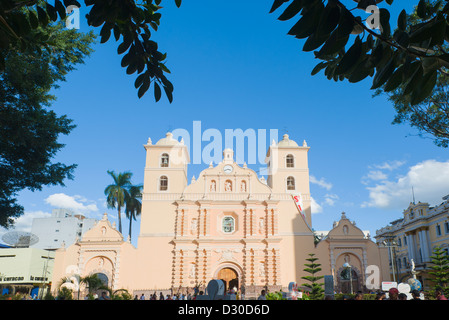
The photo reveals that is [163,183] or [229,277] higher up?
[163,183]

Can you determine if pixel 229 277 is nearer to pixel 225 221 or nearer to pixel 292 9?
pixel 225 221

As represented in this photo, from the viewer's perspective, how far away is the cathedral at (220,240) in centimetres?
2469

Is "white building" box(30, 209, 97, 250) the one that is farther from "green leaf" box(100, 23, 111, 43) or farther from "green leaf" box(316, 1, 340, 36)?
"green leaf" box(316, 1, 340, 36)

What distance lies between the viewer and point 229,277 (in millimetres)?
24922

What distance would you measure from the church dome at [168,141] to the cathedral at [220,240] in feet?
4.71

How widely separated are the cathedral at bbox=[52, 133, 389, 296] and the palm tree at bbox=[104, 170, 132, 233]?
7.87m

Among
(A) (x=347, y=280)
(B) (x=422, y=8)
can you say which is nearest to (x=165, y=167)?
(A) (x=347, y=280)

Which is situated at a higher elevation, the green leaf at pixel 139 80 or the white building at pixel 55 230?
the white building at pixel 55 230

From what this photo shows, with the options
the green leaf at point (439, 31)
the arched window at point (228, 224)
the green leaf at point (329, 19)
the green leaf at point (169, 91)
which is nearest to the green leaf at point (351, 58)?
the green leaf at point (329, 19)

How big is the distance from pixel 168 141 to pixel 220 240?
9.35 meters

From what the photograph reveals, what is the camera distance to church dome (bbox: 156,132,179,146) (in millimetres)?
28781

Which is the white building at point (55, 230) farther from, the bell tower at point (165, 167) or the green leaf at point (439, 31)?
the green leaf at point (439, 31)

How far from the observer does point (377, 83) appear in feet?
5.78
